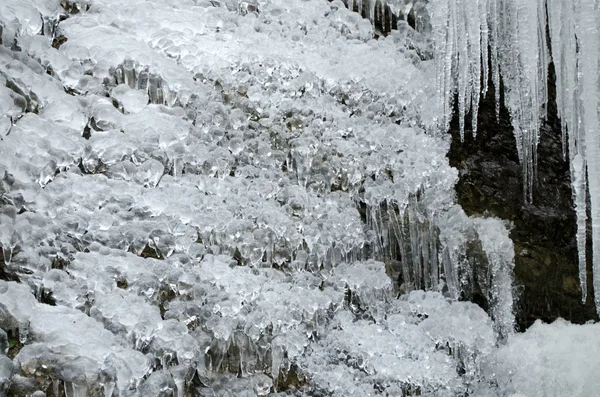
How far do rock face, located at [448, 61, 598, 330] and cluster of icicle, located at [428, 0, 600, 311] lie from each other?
0.12 meters

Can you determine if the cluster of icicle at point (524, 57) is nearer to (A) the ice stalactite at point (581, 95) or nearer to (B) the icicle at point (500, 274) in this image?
(A) the ice stalactite at point (581, 95)

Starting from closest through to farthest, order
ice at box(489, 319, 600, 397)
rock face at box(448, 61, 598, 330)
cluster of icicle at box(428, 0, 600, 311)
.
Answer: ice at box(489, 319, 600, 397) → cluster of icicle at box(428, 0, 600, 311) → rock face at box(448, 61, 598, 330)

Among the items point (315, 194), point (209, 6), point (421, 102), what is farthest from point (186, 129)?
point (421, 102)

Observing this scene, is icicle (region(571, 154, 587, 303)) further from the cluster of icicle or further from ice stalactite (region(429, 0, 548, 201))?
ice stalactite (region(429, 0, 548, 201))

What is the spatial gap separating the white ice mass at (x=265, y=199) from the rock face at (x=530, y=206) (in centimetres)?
19

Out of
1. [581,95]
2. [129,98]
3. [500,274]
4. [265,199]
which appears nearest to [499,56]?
[581,95]

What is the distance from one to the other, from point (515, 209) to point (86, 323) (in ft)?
8.11

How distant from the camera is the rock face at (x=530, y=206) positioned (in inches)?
147

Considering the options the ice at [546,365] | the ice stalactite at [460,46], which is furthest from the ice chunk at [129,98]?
the ice at [546,365]

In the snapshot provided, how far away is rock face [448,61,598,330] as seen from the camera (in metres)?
3.73

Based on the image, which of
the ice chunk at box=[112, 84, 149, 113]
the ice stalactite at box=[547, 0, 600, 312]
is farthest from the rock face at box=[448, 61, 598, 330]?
the ice chunk at box=[112, 84, 149, 113]

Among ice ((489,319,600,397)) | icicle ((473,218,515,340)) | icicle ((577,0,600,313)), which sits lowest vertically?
ice ((489,319,600,397))

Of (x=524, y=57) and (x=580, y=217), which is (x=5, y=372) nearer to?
(x=580, y=217)

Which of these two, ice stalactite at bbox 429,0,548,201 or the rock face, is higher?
ice stalactite at bbox 429,0,548,201
